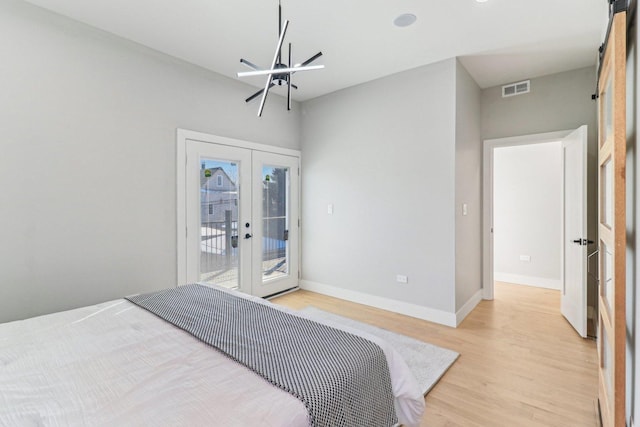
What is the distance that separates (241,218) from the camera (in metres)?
3.83

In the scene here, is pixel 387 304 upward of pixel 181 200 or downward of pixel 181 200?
downward

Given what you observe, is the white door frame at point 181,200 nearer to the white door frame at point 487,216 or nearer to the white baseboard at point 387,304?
the white baseboard at point 387,304

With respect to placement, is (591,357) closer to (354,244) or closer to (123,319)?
(354,244)

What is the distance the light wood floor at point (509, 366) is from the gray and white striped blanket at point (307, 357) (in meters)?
0.84

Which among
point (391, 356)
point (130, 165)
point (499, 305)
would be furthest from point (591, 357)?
point (130, 165)

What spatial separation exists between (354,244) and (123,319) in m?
2.87

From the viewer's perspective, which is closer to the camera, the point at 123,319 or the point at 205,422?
the point at 205,422

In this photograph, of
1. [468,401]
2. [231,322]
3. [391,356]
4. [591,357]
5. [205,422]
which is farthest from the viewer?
[591,357]

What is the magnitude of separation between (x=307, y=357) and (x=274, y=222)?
3.16m

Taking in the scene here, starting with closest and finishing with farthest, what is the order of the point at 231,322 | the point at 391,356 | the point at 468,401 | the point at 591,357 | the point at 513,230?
the point at 391,356
the point at 231,322
the point at 468,401
the point at 591,357
the point at 513,230

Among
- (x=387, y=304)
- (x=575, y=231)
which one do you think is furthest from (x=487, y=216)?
(x=387, y=304)

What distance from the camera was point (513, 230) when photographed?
5.07 m

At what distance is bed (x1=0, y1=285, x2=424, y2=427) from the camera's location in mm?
960

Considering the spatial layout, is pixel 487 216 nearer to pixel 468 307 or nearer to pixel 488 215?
pixel 488 215
